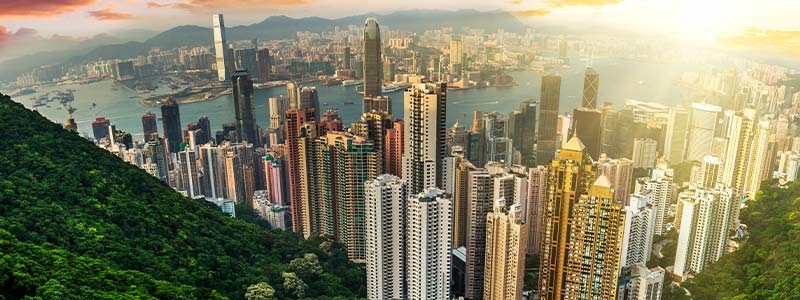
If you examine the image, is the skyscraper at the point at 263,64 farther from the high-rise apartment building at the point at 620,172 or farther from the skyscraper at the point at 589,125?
the high-rise apartment building at the point at 620,172

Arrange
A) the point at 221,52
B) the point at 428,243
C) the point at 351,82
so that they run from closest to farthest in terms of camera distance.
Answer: the point at 428,243 < the point at 221,52 < the point at 351,82

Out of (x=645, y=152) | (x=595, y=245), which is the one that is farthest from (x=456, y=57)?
(x=595, y=245)

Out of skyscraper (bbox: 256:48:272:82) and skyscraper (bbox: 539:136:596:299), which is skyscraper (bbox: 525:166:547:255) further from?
skyscraper (bbox: 256:48:272:82)

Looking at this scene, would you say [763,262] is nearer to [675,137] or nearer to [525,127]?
[675,137]

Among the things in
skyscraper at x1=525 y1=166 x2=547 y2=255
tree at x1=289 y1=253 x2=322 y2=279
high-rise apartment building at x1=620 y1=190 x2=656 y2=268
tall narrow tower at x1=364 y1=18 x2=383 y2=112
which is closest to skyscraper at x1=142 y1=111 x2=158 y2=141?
tall narrow tower at x1=364 y1=18 x2=383 y2=112

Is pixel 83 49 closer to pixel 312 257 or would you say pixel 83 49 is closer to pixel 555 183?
pixel 312 257

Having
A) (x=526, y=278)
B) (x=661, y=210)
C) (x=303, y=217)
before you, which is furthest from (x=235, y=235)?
(x=661, y=210)
